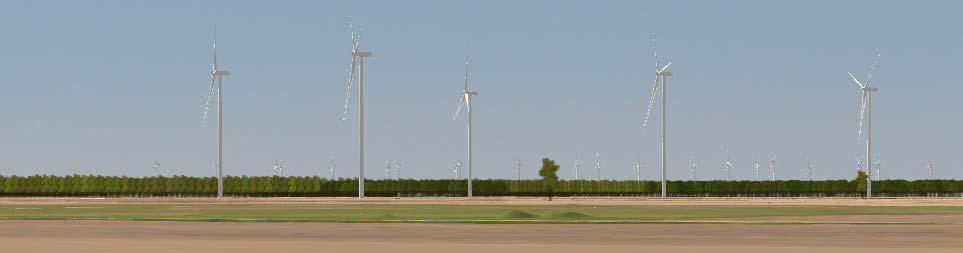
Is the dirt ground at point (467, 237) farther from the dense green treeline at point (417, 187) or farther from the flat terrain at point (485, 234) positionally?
the dense green treeline at point (417, 187)

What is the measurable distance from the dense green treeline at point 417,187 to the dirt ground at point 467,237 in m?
93.2

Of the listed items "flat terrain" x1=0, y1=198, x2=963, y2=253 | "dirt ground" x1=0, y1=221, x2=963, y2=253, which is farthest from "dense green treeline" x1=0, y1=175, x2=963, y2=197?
"dirt ground" x1=0, y1=221, x2=963, y2=253

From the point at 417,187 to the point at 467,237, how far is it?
360 ft

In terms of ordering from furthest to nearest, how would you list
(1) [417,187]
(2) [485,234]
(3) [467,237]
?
(1) [417,187] → (2) [485,234] → (3) [467,237]

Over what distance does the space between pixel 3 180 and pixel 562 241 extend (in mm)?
125039

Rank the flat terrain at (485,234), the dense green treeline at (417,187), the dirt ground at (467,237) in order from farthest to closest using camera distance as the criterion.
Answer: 1. the dense green treeline at (417,187)
2. the flat terrain at (485,234)
3. the dirt ground at (467,237)

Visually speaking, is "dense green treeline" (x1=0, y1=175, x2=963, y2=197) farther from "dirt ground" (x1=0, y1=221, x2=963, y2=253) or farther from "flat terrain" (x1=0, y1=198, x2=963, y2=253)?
"dirt ground" (x1=0, y1=221, x2=963, y2=253)

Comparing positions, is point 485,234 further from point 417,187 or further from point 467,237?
point 417,187

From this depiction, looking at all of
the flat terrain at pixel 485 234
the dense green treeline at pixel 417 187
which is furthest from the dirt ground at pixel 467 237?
the dense green treeline at pixel 417 187

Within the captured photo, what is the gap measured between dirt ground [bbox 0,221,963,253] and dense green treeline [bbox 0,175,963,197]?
93157 millimetres

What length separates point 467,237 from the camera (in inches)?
2051

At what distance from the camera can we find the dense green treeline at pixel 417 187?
6309 inches

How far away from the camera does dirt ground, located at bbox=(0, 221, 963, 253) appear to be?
147 ft

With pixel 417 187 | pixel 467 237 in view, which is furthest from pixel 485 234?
pixel 417 187
